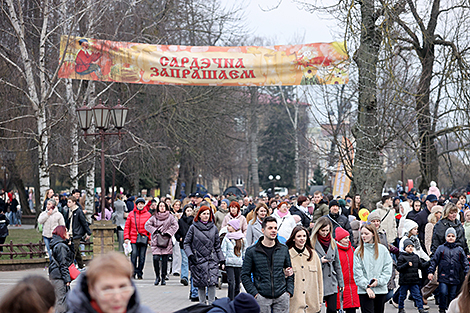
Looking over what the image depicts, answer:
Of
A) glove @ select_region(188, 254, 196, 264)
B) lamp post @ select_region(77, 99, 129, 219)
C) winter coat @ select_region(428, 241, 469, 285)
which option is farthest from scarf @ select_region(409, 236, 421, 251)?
lamp post @ select_region(77, 99, 129, 219)

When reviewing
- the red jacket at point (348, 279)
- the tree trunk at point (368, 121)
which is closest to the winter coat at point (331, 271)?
the red jacket at point (348, 279)

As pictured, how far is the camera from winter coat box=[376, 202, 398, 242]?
1452cm

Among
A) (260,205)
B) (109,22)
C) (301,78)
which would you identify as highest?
(109,22)

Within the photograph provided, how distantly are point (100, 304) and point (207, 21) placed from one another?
26774 mm

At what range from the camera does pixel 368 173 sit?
1526 cm

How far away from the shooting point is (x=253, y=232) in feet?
40.0

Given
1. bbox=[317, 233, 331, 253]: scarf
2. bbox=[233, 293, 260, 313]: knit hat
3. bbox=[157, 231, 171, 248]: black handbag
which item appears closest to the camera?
bbox=[233, 293, 260, 313]: knit hat

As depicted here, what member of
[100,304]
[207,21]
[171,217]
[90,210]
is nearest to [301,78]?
[171,217]

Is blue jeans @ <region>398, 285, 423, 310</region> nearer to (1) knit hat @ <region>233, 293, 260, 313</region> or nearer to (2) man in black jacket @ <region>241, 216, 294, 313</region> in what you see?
(2) man in black jacket @ <region>241, 216, 294, 313</region>

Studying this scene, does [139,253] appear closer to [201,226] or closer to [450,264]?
[201,226]

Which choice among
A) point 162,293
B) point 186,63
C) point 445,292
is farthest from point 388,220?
point 186,63

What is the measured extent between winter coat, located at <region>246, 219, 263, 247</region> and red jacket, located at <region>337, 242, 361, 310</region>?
3.63 m

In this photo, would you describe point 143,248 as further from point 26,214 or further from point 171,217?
point 26,214

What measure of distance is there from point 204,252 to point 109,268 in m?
8.12
